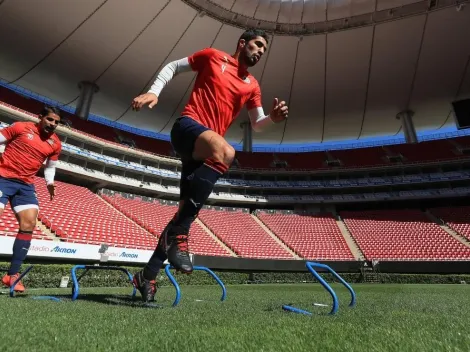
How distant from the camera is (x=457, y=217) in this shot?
26.4m

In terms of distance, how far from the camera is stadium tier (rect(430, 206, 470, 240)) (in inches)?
944

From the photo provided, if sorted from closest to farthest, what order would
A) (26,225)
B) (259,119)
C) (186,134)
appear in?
(186,134), (259,119), (26,225)

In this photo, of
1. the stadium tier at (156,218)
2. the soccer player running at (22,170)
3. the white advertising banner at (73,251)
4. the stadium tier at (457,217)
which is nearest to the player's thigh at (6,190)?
the soccer player running at (22,170)

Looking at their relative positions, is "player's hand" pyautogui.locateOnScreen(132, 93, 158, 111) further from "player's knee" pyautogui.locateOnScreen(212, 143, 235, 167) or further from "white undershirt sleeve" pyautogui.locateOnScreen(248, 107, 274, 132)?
Result: "white undershirt sleeve" pyautogui.locateOnScreen(248, 107, 274, 132)

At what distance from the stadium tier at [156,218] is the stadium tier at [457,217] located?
18.9 m

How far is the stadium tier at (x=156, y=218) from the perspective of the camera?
2069 cm

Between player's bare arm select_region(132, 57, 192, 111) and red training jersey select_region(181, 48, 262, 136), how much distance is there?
11 centimetres

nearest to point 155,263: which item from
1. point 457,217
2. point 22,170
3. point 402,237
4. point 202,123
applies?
point 202,123

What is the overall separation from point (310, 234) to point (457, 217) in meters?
13.2

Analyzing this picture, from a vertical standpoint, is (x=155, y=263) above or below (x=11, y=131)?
below

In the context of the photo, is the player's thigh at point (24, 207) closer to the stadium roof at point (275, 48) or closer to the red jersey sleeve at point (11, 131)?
the red jersey sleeve at point (11, 131)

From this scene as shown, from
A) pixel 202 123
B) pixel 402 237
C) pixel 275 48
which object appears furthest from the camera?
pixel 275 48

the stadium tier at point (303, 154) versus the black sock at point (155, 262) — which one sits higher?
the stadium tier at point (303, 154)

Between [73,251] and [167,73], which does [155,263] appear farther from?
[73,251]
